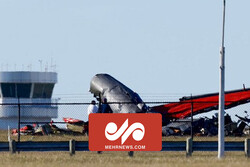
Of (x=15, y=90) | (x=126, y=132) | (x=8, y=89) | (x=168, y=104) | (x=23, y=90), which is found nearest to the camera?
(x=126, y=132)

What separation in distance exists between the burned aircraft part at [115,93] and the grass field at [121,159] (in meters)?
14.5

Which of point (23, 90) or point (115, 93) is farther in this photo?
point (23, 90)

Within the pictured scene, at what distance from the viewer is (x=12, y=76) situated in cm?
11688

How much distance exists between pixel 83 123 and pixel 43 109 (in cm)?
6024

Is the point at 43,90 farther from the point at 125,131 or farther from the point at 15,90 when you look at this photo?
the point at 125,131

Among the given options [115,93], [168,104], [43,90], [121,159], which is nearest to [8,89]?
[43,90]

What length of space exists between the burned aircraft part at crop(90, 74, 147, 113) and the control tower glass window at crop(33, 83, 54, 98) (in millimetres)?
57225

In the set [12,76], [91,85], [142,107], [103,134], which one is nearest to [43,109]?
[12,76]

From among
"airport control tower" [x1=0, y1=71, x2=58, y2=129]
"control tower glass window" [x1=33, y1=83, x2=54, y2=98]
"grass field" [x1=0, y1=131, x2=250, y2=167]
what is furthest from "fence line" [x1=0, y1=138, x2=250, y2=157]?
"control tower glass window" [x1=33, y1=83, x2=54, y2=98]

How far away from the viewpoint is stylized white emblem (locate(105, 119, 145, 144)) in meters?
37.6

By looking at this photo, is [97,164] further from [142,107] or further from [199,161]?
[142,107]

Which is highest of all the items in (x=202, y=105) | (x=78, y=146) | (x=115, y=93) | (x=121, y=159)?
(x=115, y=93)

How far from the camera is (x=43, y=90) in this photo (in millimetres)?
119250

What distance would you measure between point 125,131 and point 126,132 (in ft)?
0.20
